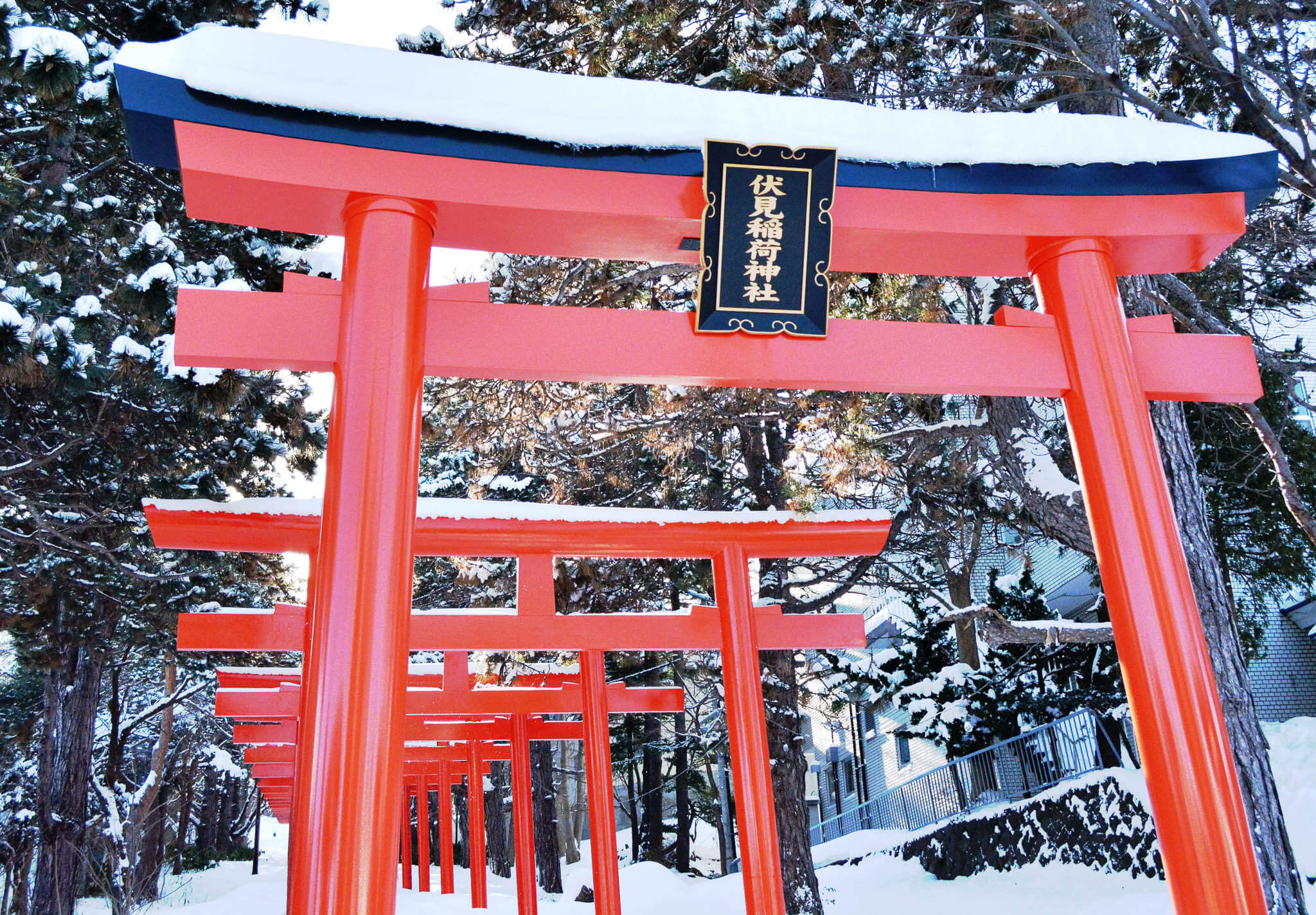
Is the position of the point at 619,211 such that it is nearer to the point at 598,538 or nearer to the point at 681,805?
the point at 598,538

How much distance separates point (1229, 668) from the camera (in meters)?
7.11

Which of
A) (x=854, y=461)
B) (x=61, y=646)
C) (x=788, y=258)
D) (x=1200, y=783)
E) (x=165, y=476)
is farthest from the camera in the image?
(x=61, y=646)

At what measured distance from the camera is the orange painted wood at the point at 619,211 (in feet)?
13.1

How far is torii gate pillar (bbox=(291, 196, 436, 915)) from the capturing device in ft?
11.1

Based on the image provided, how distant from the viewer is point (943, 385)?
445 cm

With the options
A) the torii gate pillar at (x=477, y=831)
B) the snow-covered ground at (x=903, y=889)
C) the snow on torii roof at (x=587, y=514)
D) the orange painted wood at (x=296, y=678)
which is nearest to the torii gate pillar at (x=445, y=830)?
the snow-covered ground at (x=903, y=889)

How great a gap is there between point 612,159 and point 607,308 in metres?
0.66

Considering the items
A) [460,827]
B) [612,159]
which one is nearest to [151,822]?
[460,827]

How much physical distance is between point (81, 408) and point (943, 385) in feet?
27.5

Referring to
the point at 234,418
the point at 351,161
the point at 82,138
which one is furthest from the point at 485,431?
the point at 351,161

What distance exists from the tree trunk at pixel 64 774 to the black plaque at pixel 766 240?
38.1 ft

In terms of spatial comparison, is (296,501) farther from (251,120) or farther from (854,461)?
(854,461)

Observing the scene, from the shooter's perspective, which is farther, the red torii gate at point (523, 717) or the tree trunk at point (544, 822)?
the tree trunk at point (544, 822)

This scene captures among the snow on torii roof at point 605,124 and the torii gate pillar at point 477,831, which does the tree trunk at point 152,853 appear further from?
the snow on torii roof at point 605,124
